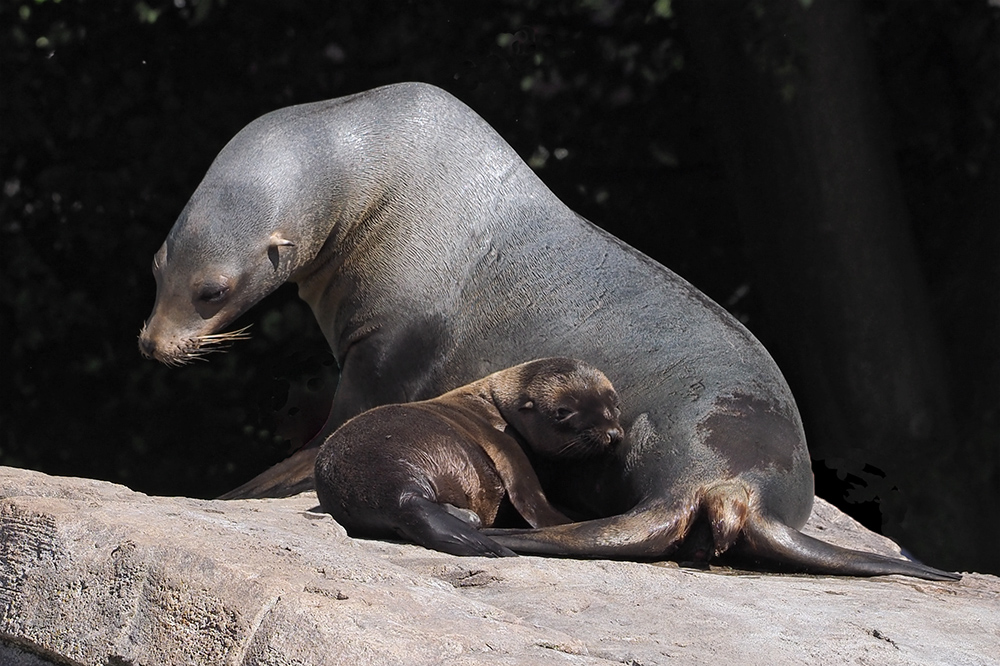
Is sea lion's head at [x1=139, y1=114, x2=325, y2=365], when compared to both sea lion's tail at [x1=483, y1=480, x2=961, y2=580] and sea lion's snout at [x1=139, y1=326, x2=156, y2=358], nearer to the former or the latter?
sea lion's snout at [x1=139, y1=326, x2=156, y2=358]

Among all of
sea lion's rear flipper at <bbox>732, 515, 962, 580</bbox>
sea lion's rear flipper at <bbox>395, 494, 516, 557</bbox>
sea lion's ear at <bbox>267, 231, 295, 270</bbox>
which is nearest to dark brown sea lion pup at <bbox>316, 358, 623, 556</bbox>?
sea lion's rear flipper at <bbox>395, 494, 516, 557</bbox>

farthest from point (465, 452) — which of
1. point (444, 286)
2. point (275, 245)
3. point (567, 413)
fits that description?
point (275, 245)

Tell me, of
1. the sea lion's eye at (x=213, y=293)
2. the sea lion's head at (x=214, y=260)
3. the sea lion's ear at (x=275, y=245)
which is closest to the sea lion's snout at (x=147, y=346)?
the sea lion's head at (x=214, y=260)

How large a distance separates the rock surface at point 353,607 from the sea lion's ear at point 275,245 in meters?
1.51

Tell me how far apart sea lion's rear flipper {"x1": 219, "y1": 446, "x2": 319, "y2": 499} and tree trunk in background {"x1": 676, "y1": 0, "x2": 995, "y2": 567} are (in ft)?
8.54

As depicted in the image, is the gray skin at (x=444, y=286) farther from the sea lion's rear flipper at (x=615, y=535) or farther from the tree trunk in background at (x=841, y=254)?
the tree trunk in background at (x=841, y=254)

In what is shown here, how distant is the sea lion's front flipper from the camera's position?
11.9 ft

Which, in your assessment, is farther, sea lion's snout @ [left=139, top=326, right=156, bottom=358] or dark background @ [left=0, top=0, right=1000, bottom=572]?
dark background @ [left=0, top=0, right=1000, bottom=572]

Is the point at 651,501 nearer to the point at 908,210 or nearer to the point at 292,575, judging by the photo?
the point at 292,575

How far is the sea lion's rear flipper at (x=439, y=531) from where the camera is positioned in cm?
334

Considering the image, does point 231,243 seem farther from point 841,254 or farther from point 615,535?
point 841,254

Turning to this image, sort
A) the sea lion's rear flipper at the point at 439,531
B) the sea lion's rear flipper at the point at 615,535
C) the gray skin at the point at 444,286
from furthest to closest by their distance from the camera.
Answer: the gray skin at the point at 444,286, the sea lion's rear flipper at the point at 615,535, the sea lion's rear flipper at the point at 439,531

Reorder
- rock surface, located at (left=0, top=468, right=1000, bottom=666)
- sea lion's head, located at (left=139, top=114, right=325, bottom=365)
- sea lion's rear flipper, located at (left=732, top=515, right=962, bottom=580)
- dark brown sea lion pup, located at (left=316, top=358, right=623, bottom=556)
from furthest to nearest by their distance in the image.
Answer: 1. sea lion's head, located at (left=139, top=114, right=325, bottom=365)
2. sea lion's rear flipper, located at (left=732, top=515, right=962, bottom=580)
3. dark brown sea lion pup, located at (left=316, top=358, right=623, bottom=556)
4. rock surface, located at (left=0, top=468, right=1000, bottom=666)

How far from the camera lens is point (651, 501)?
3928mm
